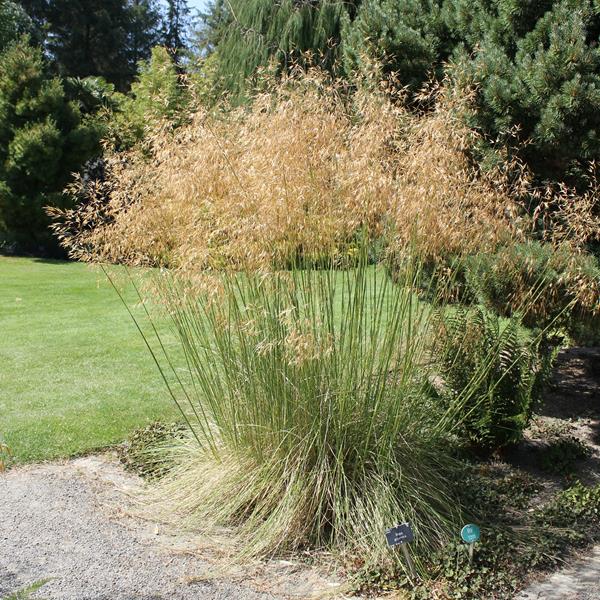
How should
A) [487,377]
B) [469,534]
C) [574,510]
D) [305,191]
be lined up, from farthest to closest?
1. [487,377]
2. [574,510]
3. [305,191]
4. [469,534]

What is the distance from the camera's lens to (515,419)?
4.68 meters

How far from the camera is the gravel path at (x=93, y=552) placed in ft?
11.1

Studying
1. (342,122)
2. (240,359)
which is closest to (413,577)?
(240,359)

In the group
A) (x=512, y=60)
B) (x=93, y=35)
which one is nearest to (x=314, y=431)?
(x=512, y=60)

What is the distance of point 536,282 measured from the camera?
4.63 meters

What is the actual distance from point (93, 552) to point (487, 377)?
2629mm

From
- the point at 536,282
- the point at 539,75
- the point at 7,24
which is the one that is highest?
the point at 7,24

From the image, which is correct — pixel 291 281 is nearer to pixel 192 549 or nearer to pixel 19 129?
pixel 192 549

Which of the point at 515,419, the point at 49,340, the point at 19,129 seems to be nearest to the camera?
the point at 515,419

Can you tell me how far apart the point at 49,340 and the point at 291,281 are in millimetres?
5451

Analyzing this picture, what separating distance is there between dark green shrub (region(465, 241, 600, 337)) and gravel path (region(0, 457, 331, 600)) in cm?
224

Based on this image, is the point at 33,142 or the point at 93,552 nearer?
the point at 93,552

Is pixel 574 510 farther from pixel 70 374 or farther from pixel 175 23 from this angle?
pixel 175 23

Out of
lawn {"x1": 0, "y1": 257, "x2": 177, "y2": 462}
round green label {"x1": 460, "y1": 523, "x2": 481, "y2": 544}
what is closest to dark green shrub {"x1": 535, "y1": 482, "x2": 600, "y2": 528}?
round green label {"x1": 460, "y1": 523, "x2": 481, "y2": 544}
